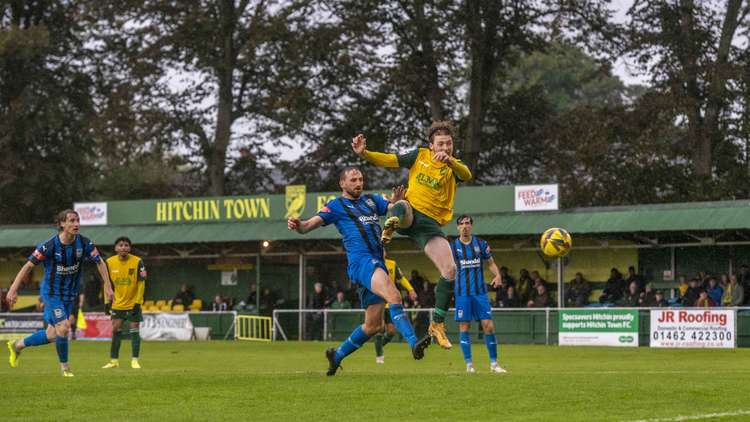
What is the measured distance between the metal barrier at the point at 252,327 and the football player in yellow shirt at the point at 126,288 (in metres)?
16.8

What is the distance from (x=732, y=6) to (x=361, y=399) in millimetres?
38538

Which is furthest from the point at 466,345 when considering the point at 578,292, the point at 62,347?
the point at 578,292

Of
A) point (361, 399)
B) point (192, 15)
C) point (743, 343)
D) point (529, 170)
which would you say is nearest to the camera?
point (361, 399)

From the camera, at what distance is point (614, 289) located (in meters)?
35.2

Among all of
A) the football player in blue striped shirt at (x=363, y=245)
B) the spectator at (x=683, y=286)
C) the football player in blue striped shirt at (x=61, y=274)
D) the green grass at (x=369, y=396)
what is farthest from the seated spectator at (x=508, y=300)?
the football player in blue striped shirt at (x=363, y=245)

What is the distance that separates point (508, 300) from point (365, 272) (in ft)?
71.4

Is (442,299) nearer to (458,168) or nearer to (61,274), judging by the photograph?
(458,168)

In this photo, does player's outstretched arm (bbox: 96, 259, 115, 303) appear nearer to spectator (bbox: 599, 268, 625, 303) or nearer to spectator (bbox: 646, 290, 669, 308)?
spectator (bbox: 646, 290, 669, 308)

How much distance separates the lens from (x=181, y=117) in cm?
5456

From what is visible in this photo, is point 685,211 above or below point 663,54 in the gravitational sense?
below

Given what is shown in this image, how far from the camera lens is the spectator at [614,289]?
1384 inches

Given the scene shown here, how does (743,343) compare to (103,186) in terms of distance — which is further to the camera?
(103,186)

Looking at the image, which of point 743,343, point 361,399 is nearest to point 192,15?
point 743,343

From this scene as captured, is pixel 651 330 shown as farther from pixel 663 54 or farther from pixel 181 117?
pixel 181 117
